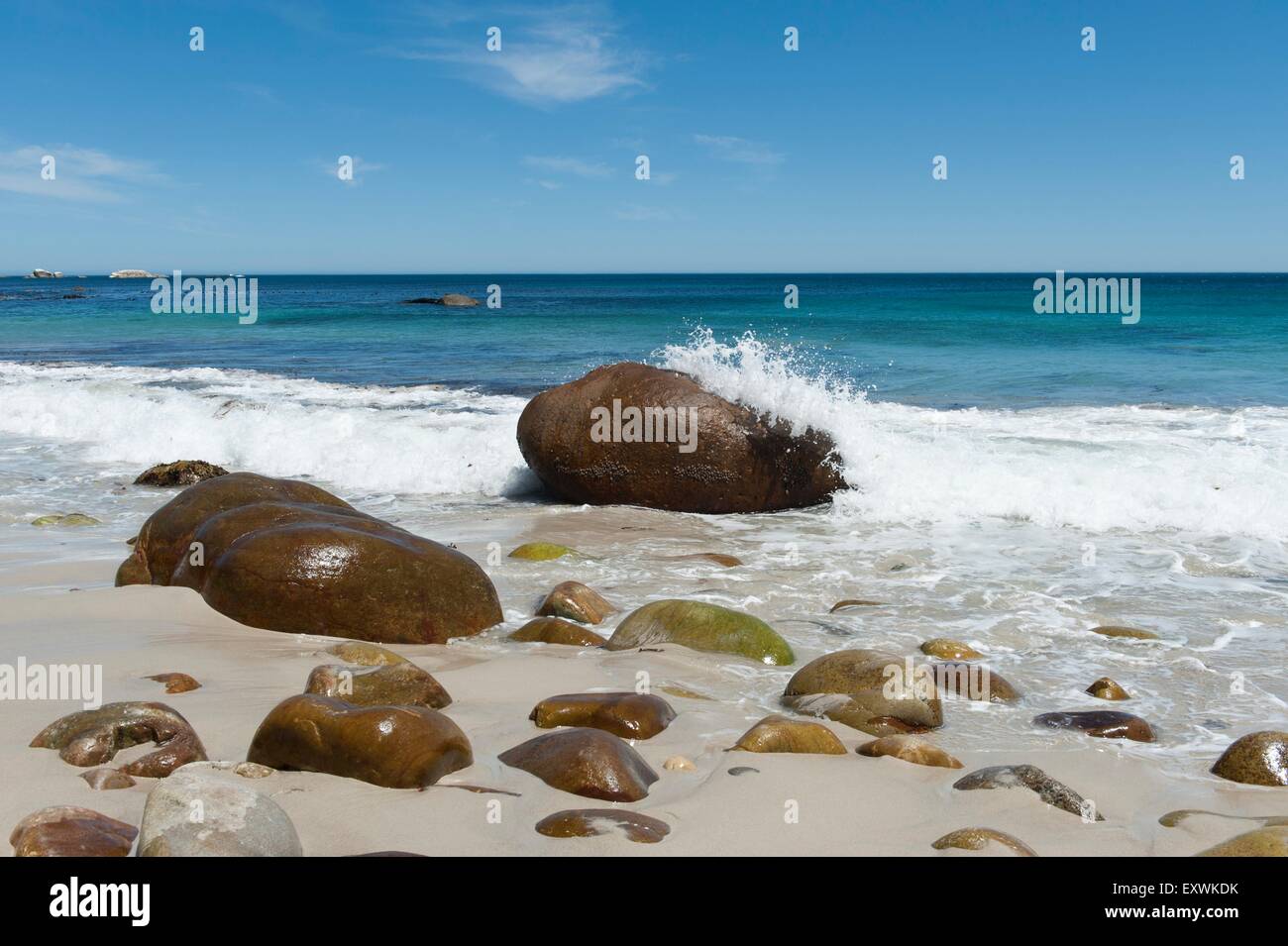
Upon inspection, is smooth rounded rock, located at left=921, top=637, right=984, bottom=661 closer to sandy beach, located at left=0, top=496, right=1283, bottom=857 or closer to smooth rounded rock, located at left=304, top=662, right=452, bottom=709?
sandy beach, located at left=0, top=496, right=1283, bottom=857

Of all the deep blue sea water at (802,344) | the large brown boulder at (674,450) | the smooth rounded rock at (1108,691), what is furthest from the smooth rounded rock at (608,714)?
the deep blue sea water at (802,344)

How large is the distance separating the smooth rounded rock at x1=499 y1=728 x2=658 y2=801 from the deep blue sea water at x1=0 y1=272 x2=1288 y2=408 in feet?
32.7

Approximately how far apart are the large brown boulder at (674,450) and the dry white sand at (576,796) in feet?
13.2

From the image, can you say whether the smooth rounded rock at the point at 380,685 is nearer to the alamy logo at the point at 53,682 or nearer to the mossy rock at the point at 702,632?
the alamy logo at the point at 53,682

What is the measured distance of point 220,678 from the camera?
4574 millimetres

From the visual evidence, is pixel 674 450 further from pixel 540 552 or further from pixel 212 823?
pixel 212 823

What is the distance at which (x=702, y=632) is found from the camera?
5266mm

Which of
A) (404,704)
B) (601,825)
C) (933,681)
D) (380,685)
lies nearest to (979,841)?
(601,825)

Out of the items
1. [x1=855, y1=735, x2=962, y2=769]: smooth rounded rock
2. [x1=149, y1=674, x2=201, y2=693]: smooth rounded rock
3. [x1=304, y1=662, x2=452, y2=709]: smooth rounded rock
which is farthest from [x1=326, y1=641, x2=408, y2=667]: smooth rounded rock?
[x1=855, y1=735, x2=962, y2=769]: smooth rounded rock

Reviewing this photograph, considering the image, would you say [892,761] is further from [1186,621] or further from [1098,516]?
[1098,516]

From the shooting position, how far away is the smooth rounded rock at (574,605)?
582cm

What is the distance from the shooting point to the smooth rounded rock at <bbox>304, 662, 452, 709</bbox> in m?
4.17

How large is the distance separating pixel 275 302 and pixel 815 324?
33344 millimetres

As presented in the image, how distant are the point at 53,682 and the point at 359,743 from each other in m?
1.91
